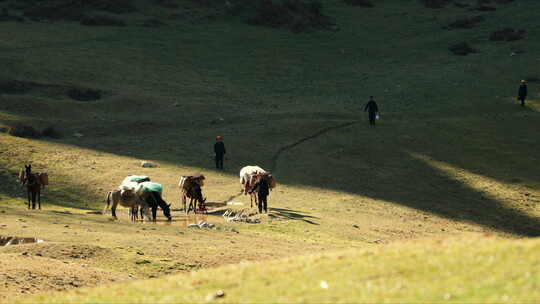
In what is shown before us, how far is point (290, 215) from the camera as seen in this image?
3347 cm

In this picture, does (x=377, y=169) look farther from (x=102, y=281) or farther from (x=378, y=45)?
(x=378, y=45)

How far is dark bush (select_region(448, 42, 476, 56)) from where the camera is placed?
79375 mm

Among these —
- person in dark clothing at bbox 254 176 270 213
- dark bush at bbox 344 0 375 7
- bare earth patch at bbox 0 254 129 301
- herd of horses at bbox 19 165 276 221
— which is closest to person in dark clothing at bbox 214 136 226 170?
herd of horses at bbox 19 165 276 221

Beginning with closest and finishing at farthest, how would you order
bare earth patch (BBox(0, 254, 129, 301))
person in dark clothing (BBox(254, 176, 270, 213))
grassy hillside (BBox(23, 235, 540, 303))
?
grassy hillside (BBox(23, 235, 540, 303)), bare earth patch (BBox(0, 254, 129, 301)), person in dark clothing (BBox(254, 176, 270, 213))

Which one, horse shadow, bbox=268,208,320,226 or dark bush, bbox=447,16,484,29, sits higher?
dark bush, bbox=447,16,484,29

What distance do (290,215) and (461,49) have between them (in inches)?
2005

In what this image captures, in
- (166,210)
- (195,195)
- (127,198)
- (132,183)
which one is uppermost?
(132,183)

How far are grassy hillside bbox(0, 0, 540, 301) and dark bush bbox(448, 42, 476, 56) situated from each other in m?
1.02

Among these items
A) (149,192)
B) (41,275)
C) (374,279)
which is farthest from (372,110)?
(374,279)

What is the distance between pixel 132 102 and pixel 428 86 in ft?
77.3

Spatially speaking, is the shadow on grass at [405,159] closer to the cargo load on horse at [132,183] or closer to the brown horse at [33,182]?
the brown horse at [33,182]

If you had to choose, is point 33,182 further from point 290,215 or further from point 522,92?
point 522,92

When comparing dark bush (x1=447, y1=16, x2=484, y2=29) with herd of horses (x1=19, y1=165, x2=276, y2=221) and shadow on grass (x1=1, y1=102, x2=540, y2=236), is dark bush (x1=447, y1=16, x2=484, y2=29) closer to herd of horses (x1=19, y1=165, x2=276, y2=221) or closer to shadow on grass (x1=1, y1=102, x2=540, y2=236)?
shadow on grass (x1=1, y1=102, x2=540, y2=236)

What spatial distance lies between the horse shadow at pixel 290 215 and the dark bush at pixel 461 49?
48.9 m
